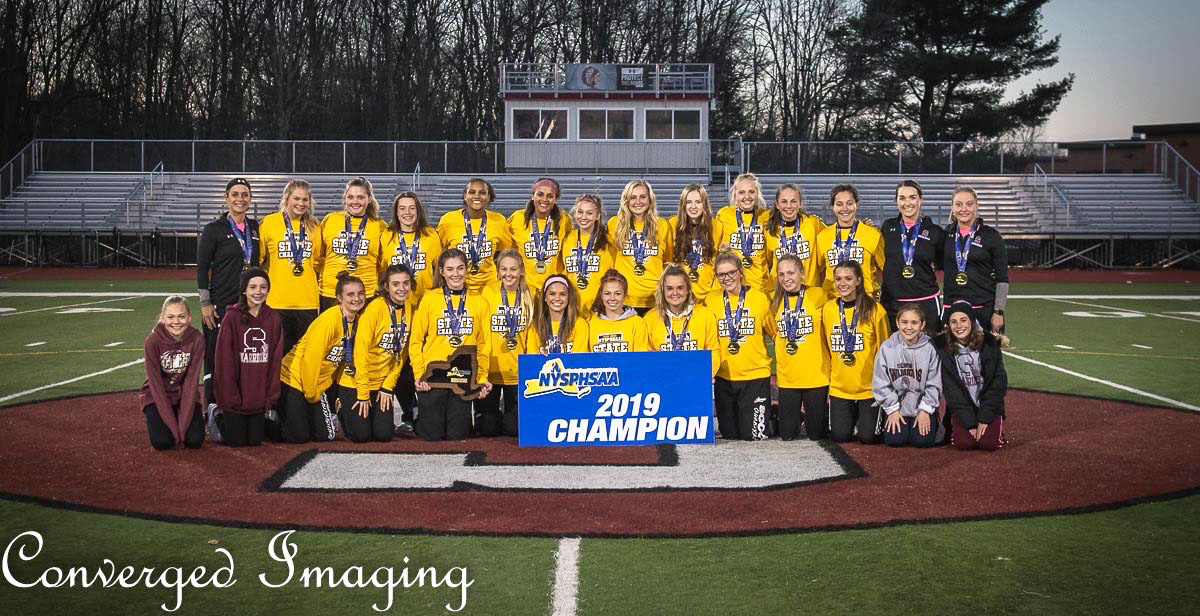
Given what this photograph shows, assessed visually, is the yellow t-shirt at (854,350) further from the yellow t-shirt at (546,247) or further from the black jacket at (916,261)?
the yellow t-shirt at (546,247)

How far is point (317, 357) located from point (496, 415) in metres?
1.33

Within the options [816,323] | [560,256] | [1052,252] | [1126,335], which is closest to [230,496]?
[560,256]

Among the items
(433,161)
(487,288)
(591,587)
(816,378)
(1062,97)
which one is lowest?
(591,587)

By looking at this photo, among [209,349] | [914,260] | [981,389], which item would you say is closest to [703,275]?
[914,260]

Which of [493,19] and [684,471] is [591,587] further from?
[493,19]

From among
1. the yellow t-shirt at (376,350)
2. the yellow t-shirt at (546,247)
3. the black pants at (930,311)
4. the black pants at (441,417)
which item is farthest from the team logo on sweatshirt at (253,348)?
the black pants at (930,311)

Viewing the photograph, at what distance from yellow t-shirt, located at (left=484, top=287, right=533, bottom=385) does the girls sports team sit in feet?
0.04

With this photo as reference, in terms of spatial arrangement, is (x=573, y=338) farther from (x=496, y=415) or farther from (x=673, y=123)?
(x=673, y=123)

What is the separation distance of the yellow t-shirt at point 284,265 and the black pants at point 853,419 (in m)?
4.05

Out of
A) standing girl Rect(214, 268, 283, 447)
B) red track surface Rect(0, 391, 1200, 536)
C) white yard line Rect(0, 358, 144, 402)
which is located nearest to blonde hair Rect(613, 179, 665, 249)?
red track surface Rect(0, 391, 1200, 536)

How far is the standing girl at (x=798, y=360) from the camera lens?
7574mm

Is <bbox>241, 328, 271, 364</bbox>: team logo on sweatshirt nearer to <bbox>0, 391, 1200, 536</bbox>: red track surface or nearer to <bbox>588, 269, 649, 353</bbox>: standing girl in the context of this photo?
<bbox>0, 391, 1200, 536</bbox>: red track surface

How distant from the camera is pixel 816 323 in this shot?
766cm

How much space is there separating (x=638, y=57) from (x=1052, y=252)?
24.8 metres
